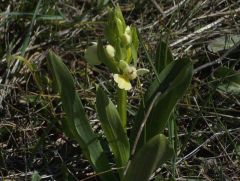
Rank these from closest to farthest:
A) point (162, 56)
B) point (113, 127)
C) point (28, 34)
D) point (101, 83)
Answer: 1. point (113, 127)
2. point (162, 56)
3. point (101, 83)
4. point (28, 34)

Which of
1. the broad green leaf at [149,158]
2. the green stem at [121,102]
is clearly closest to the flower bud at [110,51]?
the green stem at [121,102]

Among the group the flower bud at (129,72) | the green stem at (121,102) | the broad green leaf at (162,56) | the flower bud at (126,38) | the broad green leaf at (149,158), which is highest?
the flower bud at (126,38)

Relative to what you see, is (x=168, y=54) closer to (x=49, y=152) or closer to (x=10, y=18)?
(x=49, y=152)

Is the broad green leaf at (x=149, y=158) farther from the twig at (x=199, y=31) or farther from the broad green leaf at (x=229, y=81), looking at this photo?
the twig at (x=199, y=31)

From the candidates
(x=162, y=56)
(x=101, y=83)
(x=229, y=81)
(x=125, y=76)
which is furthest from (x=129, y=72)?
(x=229, y=81)

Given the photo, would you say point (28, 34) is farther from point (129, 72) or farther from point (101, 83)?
point (129, 72)

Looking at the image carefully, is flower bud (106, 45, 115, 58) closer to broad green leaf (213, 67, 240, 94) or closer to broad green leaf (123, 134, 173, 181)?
broad green leaf (123, 134, 173, 181)

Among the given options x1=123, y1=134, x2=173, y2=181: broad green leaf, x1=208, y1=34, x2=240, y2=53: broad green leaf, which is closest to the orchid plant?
x1=123, y1=134, x2=173, y2=181: broad green leaf
